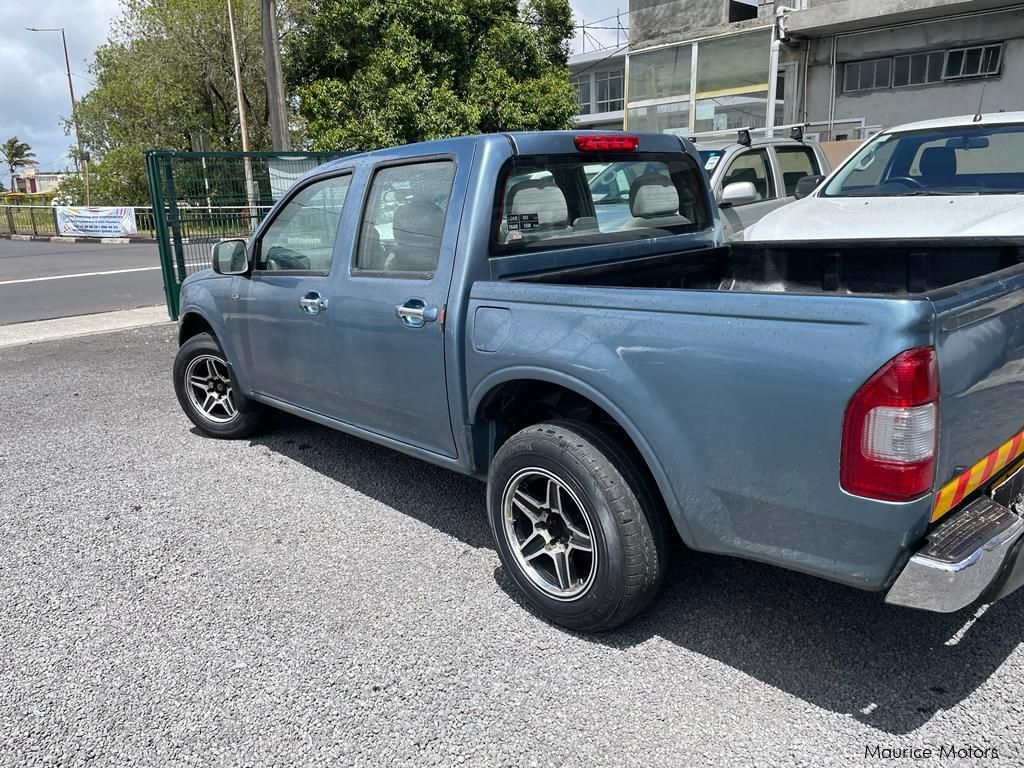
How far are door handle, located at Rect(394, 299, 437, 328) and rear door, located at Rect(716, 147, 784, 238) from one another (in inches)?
187

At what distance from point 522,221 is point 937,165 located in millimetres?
4203

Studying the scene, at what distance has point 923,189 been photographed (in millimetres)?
5855

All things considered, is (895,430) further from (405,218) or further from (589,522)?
(405,218)

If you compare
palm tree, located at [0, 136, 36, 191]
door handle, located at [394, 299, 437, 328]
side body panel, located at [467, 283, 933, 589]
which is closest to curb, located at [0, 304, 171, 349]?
door handle, located at [394, 299, 437, 328]

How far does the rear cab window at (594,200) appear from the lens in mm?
3455

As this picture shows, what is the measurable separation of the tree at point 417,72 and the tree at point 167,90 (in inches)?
303

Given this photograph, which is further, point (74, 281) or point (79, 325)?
point (74, 281)

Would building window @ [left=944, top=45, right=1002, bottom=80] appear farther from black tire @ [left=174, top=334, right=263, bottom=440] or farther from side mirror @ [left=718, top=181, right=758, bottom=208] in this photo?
black tire @ [left=174, top=334, right=263, bottom=440]

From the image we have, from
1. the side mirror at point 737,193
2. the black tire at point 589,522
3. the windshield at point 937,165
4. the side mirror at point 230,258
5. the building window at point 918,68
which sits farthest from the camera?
the building window at point 918,68

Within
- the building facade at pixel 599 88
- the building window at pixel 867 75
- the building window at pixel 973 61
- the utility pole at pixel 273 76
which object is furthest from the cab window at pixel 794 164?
the building facade at pixel 599 88

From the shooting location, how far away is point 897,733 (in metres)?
2.43

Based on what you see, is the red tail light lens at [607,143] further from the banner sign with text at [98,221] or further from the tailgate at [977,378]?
the banner sign with text at [98,221]

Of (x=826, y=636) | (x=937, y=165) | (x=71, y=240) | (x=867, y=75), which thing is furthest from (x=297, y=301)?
(x=71, y=240)

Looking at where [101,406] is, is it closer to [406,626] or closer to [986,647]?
[406,626]
